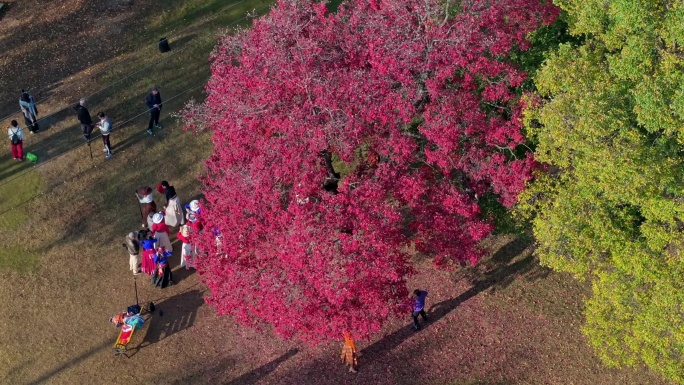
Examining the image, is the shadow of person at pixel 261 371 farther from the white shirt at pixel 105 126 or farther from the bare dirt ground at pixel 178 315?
the white shirt at pixel 105 126

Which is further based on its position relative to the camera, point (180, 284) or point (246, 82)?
point (180, 284)

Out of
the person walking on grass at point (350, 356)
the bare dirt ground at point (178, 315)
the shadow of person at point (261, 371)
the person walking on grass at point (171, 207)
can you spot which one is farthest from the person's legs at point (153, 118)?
the person walking on grass at point (350, 356)

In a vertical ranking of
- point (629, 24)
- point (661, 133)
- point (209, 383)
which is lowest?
point (209, 383)

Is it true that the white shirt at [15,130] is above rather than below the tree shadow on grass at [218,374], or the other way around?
above

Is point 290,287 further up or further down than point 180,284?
further up

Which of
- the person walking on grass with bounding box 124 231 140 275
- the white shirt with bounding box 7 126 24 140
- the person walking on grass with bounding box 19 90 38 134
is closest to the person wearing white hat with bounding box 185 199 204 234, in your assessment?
the person walking on grass with bounding box 124 231 140 275

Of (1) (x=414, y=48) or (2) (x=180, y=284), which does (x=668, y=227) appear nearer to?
(1) (x=414, y=48)

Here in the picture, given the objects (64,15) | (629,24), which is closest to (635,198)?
(629,24)
